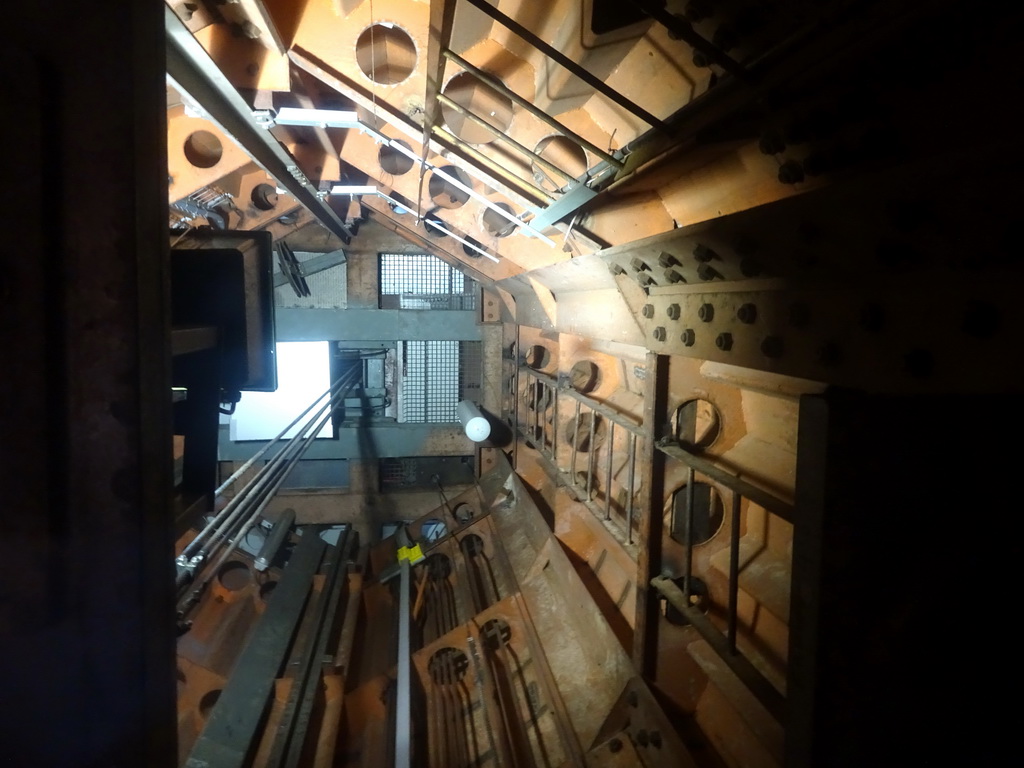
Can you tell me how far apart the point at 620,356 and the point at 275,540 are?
4.73 metres

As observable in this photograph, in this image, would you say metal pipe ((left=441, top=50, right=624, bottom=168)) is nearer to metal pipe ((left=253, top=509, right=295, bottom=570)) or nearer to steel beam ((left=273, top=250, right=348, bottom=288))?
metal pipe ((left=253, top=509, right=295, bottom=570))

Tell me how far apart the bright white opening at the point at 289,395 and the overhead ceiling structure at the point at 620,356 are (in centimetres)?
426

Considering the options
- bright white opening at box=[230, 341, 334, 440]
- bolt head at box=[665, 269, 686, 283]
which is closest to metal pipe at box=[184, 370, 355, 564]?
bolt head at box=[665, 269, 686, 283]

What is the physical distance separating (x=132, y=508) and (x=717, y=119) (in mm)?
1435

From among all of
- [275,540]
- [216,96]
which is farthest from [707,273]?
[275,540]

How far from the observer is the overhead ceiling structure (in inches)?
34.7

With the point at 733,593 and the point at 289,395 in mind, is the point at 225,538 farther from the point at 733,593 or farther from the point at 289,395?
the point at 289,395

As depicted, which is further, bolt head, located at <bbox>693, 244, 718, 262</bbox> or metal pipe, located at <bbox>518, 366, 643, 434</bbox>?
metal pipe, located at <bbox>518, 366, 643, 434</bbox>

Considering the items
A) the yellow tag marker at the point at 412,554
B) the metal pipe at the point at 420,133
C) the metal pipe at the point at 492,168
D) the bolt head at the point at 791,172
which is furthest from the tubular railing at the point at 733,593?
the yellow tag marker at the point at 412,554

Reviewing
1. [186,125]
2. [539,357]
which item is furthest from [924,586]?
[539,357]

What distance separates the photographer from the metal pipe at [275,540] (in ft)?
18.2

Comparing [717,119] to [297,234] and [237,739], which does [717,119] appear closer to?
[237,739]

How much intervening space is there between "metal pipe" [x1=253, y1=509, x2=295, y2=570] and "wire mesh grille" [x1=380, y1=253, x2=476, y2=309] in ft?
9.90

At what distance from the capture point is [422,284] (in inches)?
316
